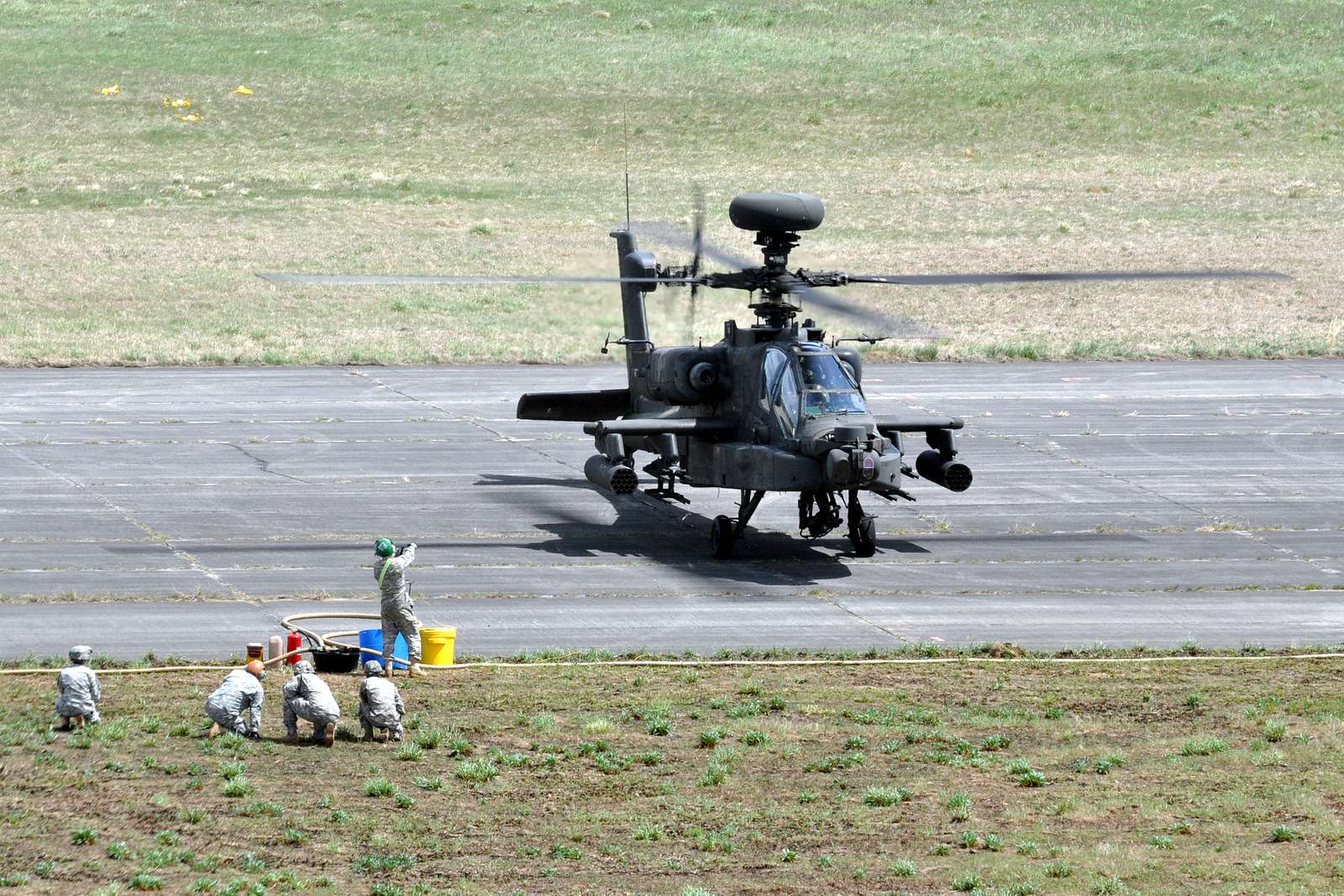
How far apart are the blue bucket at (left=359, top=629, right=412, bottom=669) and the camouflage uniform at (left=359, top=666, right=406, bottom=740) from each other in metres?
2.26

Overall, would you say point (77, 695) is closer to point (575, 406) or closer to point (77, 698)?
point (77, 698)

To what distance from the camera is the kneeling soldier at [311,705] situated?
16.4 metres

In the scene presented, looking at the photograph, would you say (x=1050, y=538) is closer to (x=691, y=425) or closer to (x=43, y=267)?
(x=691, y=425)

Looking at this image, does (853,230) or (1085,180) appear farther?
(1085,180)

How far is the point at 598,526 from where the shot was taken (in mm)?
28031

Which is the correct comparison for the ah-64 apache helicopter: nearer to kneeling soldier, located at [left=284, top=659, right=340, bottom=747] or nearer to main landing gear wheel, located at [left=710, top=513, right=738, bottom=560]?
main landing gear wheel, located at [left=710, top=513, right=738, bottom=560]

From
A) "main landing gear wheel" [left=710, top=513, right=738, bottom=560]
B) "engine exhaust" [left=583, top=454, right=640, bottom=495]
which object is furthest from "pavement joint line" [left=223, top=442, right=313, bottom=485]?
"main landing gear wheel" [left=710, top=513, right=738, bottom=560]

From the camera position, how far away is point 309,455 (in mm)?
33219

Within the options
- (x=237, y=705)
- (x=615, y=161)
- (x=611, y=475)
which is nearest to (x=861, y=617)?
(x=611, y=475)

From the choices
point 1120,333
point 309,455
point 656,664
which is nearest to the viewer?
point 656,664

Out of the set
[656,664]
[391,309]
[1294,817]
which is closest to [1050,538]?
[656,664]

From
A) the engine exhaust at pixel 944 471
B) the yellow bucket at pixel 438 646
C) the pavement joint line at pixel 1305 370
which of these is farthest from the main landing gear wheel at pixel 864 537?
the pavement joint line at pixel 1305 370

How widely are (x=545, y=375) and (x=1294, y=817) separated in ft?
98.3

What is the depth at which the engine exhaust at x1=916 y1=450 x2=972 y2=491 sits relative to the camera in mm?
25797
